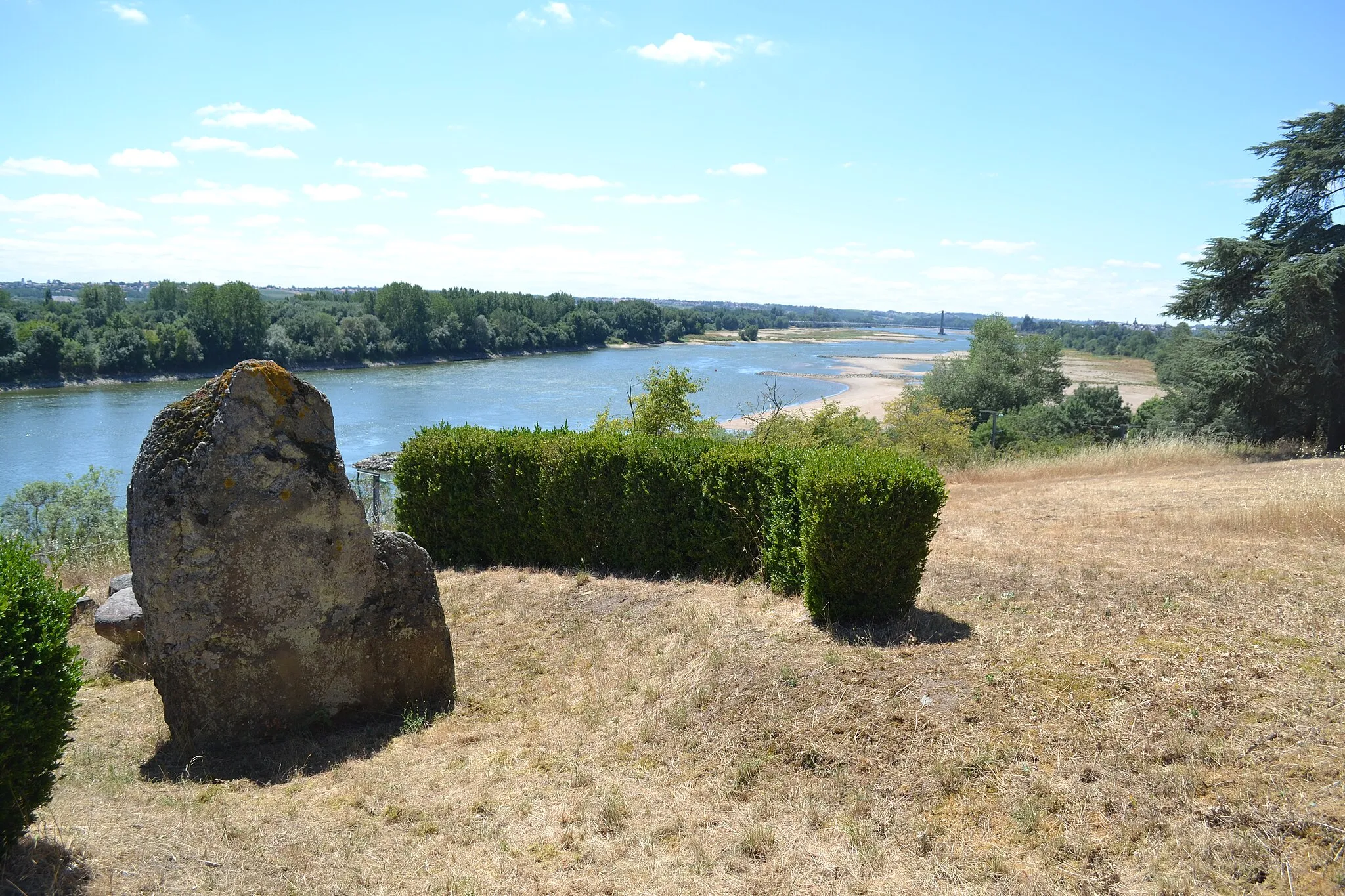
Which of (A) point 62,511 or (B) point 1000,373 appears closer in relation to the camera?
(A) point 62,511

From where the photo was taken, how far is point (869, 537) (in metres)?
7.88

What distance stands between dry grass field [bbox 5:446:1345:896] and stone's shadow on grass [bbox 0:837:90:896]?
0.02 meters

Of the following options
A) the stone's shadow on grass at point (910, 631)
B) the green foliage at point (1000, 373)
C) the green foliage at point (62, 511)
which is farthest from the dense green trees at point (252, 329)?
the stone's shadow on grass at point (910, 631)

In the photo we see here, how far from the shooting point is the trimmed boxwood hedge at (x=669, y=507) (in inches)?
314

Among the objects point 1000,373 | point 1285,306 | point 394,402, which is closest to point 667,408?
point 1285,306

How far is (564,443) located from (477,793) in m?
6.55

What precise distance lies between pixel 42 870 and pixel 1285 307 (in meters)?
26.5

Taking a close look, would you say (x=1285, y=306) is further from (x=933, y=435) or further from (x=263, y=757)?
(x=263, y=757)

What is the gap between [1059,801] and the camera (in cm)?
504

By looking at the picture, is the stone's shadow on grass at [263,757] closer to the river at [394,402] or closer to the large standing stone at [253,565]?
the large standing stone at [253,565]

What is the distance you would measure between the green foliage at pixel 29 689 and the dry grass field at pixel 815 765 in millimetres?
336

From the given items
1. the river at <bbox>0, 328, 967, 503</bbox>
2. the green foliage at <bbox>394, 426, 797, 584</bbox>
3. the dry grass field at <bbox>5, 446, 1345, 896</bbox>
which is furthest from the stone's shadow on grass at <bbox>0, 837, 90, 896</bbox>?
the river at <bbox>0, 328, 967, 503</bbox>

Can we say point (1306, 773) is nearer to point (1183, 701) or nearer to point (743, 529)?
point (1183, 701)

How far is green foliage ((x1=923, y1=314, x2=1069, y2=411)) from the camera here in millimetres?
49531
